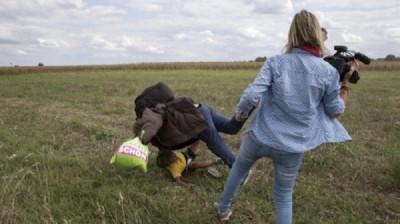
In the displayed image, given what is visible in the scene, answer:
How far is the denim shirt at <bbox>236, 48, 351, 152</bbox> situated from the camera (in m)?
2.87

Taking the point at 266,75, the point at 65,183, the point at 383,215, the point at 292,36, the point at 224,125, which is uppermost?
the point at 292,36

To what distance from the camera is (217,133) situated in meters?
4.46

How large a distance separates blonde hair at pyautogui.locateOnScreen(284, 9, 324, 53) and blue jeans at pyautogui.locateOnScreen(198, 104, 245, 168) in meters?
1.58

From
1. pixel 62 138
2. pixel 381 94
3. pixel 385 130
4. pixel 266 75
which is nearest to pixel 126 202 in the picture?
pixel 266 75

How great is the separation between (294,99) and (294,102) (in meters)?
0.02

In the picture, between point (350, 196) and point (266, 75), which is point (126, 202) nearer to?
point (266, 75)

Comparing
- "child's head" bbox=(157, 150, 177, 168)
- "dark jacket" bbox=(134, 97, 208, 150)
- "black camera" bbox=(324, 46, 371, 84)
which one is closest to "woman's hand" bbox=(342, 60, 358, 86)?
"black camera" bbox=(324, 46, 371, 84)

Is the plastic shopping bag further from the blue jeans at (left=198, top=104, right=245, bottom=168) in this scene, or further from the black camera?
the black camera

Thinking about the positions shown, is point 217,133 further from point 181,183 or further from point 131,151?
point 131,151

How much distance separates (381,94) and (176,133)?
11.5 meters

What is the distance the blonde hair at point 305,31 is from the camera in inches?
111

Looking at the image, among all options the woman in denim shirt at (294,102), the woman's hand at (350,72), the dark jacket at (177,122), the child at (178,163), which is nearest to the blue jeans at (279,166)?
the woman in denim shirt at (294,102)

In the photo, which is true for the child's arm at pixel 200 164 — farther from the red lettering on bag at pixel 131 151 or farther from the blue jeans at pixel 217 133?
the red lettering on bag at pixel 131 151

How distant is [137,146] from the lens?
3.44m
